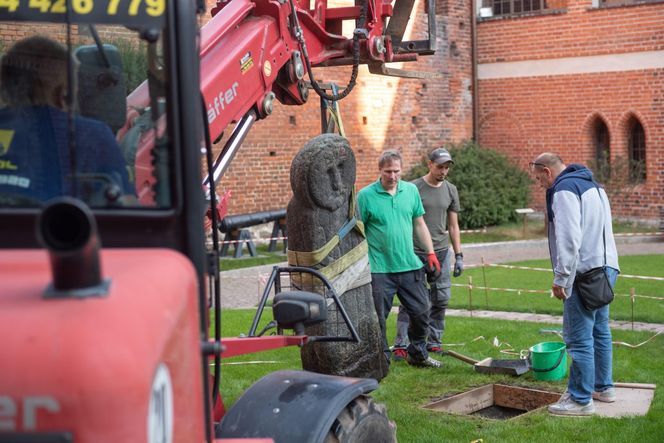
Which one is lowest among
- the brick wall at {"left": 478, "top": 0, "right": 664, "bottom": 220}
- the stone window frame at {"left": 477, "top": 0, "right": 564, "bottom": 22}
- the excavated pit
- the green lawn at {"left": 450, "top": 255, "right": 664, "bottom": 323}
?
the excavated pit

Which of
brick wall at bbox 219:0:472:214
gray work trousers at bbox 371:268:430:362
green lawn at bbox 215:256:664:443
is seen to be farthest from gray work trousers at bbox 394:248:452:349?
brick wall at bbox 219:0:472:214

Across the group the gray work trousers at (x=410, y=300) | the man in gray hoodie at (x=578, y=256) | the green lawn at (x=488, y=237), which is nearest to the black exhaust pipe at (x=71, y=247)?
the man in gray hoodie at (x=578, y=256)

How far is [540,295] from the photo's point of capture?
13.9 m

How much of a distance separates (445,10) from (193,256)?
22675 millimetres

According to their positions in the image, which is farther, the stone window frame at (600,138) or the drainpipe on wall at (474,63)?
the drainpipe on wall at (474,63)

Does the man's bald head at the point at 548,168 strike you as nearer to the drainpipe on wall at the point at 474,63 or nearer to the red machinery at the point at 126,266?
the red machinery at the point at 126,266

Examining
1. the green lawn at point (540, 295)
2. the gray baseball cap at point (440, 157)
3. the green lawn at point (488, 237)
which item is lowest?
the green lawn at point (540, 295)

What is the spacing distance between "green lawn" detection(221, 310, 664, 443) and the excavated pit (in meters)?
0.13

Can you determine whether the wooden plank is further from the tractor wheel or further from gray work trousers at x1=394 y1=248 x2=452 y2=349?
the tractor wheel

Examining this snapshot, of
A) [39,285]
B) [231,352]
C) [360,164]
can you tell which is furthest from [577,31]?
[39,285]

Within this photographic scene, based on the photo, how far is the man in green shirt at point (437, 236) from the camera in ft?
32.6

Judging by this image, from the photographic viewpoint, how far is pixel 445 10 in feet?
82.5

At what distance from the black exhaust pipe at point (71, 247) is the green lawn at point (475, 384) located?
5003 mm

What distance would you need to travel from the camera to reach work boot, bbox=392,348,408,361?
990 centimetres
